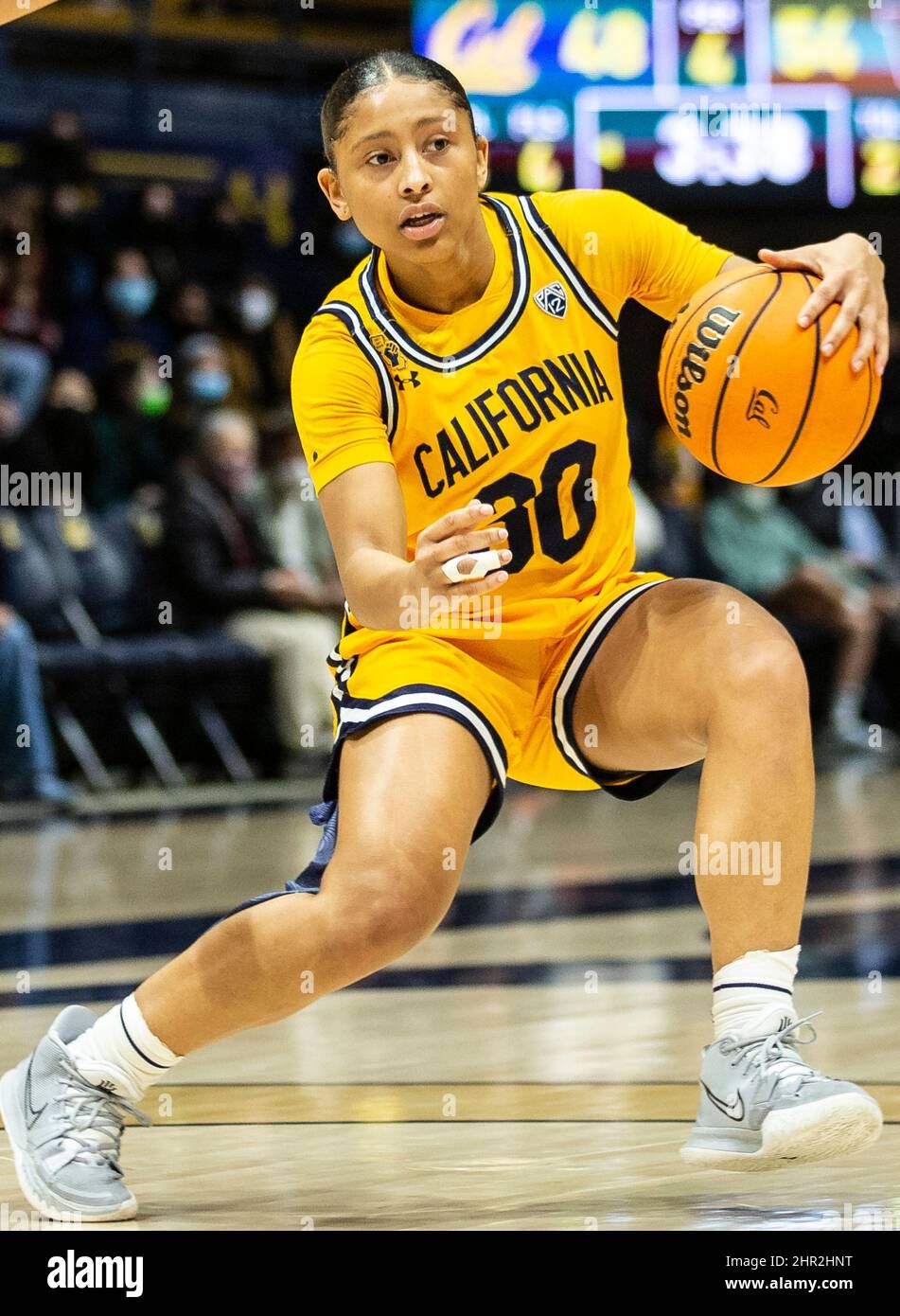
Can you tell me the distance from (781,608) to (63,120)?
197 inches

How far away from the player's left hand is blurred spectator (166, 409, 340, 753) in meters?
7.10

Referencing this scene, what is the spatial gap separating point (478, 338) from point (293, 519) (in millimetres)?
7481

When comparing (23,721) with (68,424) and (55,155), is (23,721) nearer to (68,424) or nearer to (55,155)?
(68,424)

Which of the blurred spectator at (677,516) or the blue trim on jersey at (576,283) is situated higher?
the blurred spectator at (677,516)

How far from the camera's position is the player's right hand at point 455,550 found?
9.08 feet

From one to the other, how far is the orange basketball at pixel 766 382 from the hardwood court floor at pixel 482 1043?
3.78 ft

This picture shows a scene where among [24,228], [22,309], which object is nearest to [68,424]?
[22,309]

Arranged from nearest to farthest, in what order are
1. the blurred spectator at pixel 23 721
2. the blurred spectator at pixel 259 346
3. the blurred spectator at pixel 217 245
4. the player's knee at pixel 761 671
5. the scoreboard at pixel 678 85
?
1. the player's knee at pixel 761 671
2. the blurred spectator at pixel 23 721
3. the blurred spectator at pixel 259 346
4. the blurred spectator at pixel 217 245
5. the scoreboard at pixel 678 85

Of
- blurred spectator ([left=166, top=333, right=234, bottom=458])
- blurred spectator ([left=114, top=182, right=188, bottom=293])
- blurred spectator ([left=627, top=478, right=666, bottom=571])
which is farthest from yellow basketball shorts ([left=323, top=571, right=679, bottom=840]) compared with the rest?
blurred spectator ([left=114, top=182, right=188, bottom=293])

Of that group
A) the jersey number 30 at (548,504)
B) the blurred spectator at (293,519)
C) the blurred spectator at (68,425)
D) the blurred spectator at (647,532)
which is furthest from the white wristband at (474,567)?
the blurred spectator at (647,532)

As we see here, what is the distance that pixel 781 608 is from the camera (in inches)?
496

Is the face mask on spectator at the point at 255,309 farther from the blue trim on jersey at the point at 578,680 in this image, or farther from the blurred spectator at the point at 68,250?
the blue trim on jersey at the point at 578,680

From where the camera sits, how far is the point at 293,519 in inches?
424
